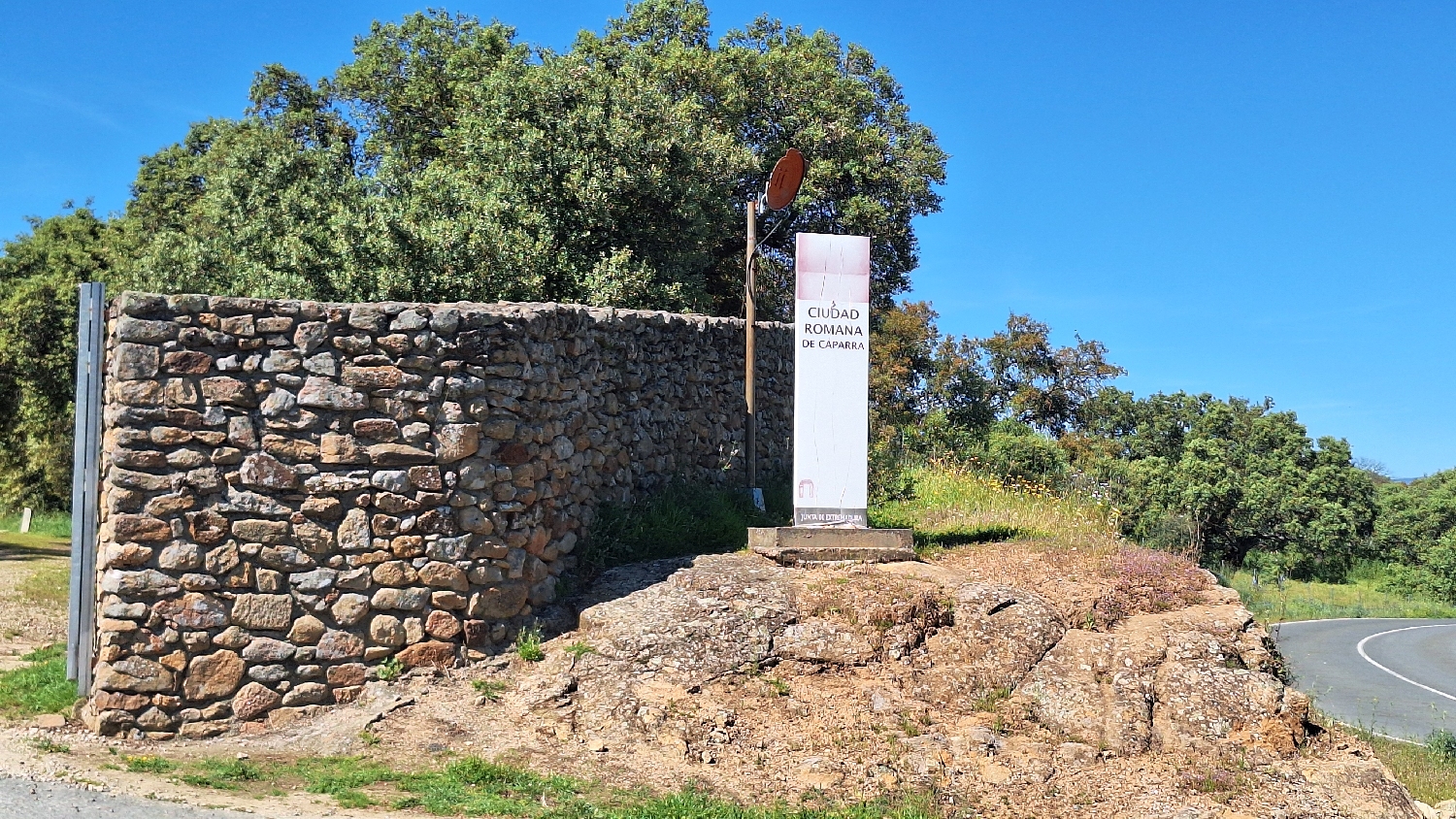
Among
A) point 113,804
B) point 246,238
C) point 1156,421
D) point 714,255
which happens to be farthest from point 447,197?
point 1156,421

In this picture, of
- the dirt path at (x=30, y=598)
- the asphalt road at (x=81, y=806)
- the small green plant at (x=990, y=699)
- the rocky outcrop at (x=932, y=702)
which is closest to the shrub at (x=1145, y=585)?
the rocky outcrop at (x=932, y=702)

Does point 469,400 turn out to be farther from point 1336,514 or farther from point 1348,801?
point 1336,514

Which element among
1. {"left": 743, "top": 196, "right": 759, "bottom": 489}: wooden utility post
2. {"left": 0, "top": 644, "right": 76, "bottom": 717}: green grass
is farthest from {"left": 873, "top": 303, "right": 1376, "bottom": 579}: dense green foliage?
{"left": 0, "top": 644, "right": 76, "bottom": 717}: green grass

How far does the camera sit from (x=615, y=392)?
10.3m

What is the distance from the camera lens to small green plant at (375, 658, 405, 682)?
26.4 ft

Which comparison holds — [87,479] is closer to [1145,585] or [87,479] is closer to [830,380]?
[830,380]

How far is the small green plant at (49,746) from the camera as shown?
7395 mm

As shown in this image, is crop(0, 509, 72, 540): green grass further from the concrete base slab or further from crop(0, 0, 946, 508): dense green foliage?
the concrete base slab

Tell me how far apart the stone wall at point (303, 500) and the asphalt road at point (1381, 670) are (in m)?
17.2

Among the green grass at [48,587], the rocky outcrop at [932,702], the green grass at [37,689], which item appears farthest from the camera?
the green grass at [48,587]

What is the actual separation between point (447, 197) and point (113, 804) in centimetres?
1069

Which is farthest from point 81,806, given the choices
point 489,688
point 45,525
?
point 45,525

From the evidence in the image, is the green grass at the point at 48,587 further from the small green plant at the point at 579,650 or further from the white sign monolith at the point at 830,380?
the white sign monolith at the point at 830,380

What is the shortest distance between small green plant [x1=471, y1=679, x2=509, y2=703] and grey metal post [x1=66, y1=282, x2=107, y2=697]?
277cm
